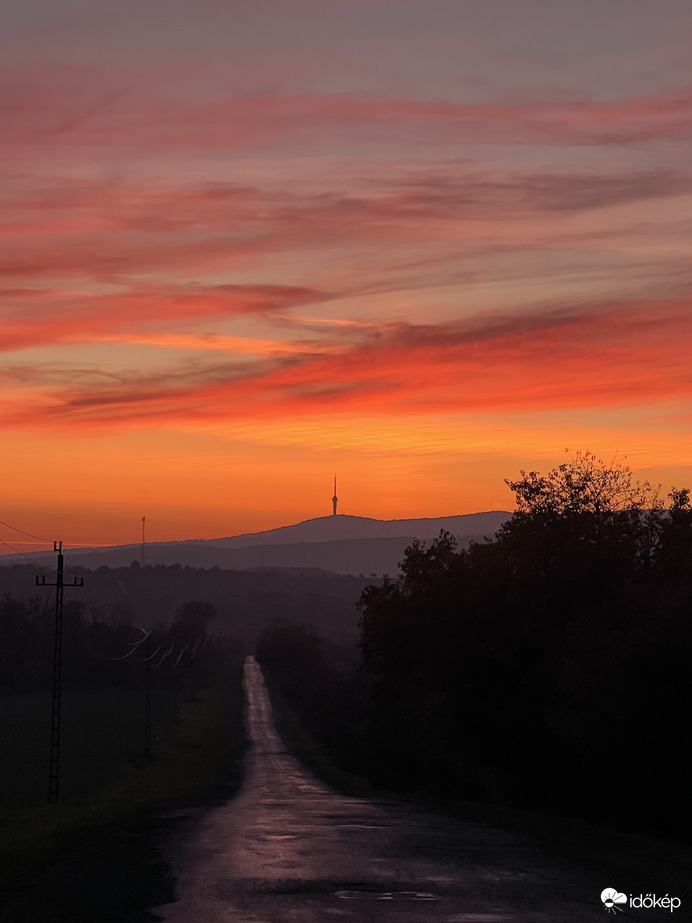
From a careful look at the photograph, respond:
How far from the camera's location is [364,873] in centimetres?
2431

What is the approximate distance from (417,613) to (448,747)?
250 inches

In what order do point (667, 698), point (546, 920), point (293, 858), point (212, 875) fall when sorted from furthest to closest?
point (667, 698) → point (293, 858) → point (212, 875) → point (546, 920)

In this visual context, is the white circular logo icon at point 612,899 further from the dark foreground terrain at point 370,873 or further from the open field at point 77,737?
the open field at point 77,737

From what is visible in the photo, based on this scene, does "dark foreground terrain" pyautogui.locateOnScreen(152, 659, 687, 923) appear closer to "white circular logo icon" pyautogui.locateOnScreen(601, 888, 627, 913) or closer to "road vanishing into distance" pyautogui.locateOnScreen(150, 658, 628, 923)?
"road vanishing into distance" pyautogui.locateOnScreen(150, 658, 628, 923)

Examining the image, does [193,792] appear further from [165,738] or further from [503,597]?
[165,738]

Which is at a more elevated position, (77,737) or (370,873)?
(370,873)

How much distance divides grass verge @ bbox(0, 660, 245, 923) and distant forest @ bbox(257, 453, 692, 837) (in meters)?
11.1

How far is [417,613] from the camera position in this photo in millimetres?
55125

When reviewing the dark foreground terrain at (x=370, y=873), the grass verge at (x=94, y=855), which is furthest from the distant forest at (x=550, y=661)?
the grass verge at (x=94, y=855)

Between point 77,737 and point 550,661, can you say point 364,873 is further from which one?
point 77,737

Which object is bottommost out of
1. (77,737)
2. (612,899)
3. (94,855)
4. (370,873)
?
(77,737)

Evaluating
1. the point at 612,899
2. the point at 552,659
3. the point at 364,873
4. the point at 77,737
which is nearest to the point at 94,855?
the point at 364,873

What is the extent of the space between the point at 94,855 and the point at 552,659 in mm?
24751

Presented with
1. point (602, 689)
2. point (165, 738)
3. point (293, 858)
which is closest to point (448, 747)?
point (602, 689)
